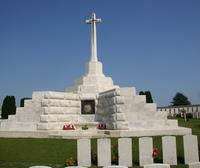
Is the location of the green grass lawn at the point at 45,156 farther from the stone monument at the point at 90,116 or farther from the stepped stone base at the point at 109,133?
the stone monument at the point at 90,116

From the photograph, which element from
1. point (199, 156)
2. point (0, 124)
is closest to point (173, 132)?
point (199, 156)

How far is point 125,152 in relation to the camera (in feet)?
22.4

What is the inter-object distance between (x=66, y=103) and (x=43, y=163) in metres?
8.72

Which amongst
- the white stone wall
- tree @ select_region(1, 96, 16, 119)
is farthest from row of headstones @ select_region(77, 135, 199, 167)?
tree @ select_region(1, 96, 16, 119)

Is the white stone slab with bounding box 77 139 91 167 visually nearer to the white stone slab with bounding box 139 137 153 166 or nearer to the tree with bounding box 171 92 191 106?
the white stone slab with bounding box 139 137 153 166

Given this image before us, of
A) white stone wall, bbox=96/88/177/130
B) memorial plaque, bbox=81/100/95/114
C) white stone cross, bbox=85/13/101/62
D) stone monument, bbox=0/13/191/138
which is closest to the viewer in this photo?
stone monument, bbox=0/13/191/138

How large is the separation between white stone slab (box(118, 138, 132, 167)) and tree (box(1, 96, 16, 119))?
58.7ft

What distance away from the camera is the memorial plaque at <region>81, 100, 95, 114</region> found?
53.4 feet

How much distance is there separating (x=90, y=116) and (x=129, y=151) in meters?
9.45

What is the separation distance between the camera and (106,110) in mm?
14898

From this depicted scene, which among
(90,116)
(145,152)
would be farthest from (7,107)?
(145,152)

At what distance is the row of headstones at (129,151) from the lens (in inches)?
269

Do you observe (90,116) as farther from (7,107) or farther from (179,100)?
(179,100)

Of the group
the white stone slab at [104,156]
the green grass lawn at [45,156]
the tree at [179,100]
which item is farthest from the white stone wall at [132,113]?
the tree at [179,100]
